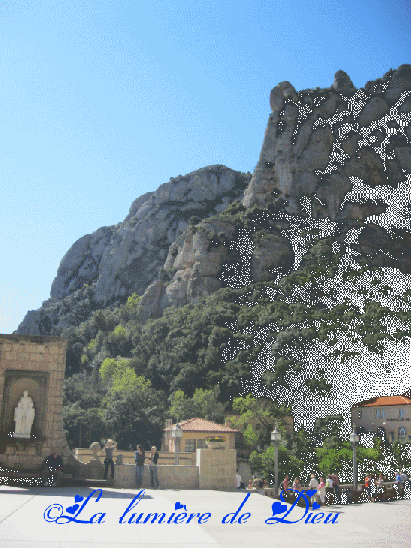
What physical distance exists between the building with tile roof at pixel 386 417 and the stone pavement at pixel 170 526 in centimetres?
4030

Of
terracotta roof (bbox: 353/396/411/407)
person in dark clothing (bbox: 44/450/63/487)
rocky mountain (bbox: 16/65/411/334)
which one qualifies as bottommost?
person in dark clothing (bbox: 44/450/63/487)

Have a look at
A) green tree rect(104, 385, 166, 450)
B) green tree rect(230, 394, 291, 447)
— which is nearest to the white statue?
green tree rect(230, 394, 291, 447)

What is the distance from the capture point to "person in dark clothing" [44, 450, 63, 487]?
20141mm

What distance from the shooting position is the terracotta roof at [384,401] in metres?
57.6

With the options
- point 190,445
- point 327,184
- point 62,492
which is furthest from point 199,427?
point 327,184

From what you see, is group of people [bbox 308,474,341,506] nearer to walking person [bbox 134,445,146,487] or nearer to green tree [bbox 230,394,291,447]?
walking person [bbox 134,445,146,487]

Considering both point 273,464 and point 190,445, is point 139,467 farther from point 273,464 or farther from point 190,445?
point 190,445

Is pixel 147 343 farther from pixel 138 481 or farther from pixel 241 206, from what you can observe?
pixel 138 481

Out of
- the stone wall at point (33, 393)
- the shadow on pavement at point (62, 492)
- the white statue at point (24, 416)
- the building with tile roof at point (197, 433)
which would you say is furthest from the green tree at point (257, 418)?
the shadow on pavement at point (62, 492)

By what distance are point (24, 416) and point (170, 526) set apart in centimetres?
927

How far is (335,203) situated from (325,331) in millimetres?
31857

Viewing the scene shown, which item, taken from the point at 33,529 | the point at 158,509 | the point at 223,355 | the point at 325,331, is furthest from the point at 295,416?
the point at 33,529

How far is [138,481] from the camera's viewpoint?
21.7 m

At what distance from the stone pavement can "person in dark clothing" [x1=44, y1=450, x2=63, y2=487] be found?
79 cm
